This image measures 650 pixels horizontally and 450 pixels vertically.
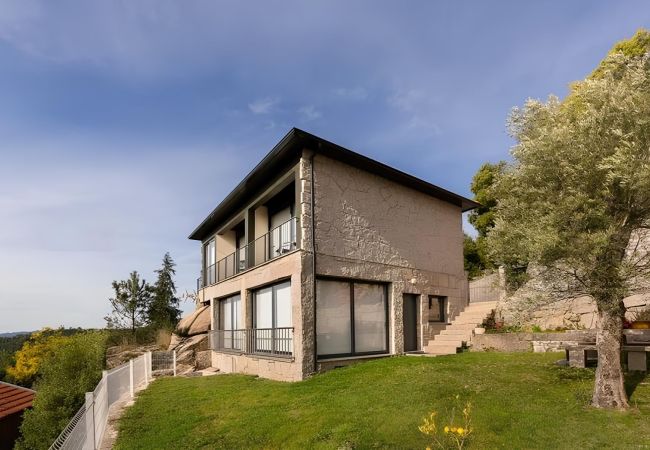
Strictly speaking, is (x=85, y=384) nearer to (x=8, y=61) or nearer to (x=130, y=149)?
(x=130, y=149)

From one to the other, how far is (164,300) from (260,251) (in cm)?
1778

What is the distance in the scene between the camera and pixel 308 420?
7.95 meters

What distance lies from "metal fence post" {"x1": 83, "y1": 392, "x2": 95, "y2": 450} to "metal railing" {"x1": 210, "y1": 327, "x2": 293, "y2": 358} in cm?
623

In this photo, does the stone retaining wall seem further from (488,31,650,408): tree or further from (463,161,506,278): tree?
(463,161,506,278): tree

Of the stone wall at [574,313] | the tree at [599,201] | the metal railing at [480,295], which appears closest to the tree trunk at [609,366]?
the tree at [599,201]

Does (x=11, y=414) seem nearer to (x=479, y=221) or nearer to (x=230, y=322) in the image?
(x=230, y=322)

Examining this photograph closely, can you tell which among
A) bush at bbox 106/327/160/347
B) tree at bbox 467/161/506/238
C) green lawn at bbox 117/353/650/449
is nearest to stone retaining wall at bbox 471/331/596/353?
green lawn at bbox 117/353/650/449

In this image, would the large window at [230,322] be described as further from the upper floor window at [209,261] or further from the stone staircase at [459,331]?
the stone staircase at [459,331]

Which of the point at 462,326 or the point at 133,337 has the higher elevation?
the point at 462,326

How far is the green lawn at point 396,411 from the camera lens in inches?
257

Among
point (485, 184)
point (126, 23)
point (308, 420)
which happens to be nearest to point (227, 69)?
point (126, 23)

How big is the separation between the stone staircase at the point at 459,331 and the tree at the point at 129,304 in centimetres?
2130

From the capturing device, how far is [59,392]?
13.2m

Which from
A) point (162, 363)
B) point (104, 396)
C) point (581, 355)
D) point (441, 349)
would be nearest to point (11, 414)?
point (162, 363)
